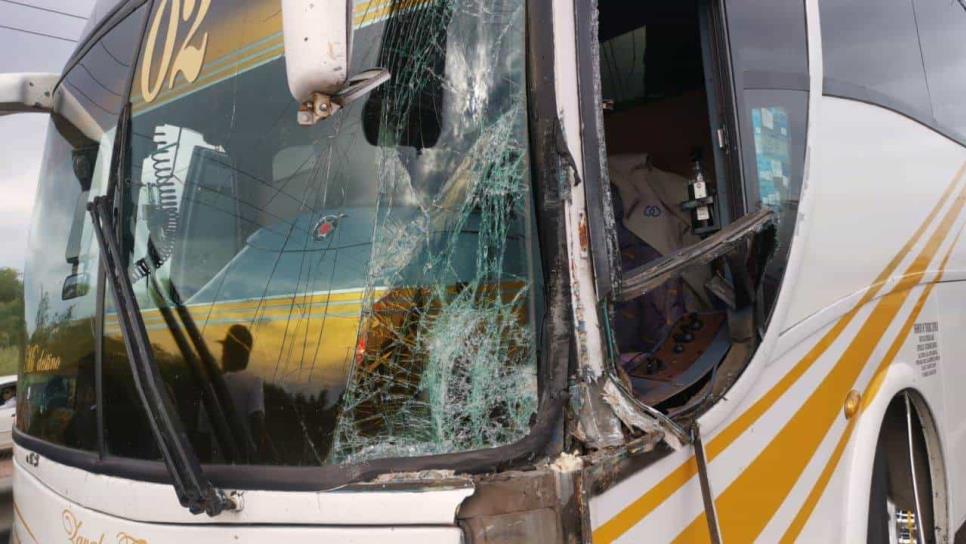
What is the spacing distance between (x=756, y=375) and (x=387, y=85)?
1128mm

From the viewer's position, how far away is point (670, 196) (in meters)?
3.18

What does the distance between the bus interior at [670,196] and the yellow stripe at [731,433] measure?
0.12 metres

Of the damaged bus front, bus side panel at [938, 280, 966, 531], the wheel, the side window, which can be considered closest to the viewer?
the damaged bus front

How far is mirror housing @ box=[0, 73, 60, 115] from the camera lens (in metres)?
2.56

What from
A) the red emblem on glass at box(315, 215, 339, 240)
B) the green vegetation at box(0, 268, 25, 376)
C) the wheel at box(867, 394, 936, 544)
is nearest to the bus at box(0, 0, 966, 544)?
the red emblem on glass at box(315, 215, 339, 240)

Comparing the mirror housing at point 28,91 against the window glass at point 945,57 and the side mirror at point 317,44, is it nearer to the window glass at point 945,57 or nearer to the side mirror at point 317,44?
the side mirror at point 317,44

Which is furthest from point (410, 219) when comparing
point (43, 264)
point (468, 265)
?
point (43, 264)

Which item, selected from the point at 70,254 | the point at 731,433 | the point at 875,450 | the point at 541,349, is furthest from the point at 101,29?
the point at 875,450

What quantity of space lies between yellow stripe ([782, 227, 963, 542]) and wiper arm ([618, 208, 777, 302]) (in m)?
0.79

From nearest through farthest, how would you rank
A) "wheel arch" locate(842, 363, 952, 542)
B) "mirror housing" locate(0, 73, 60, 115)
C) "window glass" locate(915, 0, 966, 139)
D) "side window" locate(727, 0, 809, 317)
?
"side window" locate(727, 0, 809, 317)
"wheel arch" locate(842, 363, 952, 542)
"mirror housing" locate(0, 73, 60, 115)
"window glass" locate(915, 0, 966, 139)

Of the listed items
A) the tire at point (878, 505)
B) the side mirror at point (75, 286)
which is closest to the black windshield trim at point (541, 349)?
the side mirror at point (75, 286)

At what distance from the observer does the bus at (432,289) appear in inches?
52.6

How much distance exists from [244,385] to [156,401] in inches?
7.7

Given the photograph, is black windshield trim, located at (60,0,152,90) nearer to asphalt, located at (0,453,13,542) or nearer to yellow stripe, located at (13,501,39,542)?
yellow stripe, located at (13,501,39,542)
